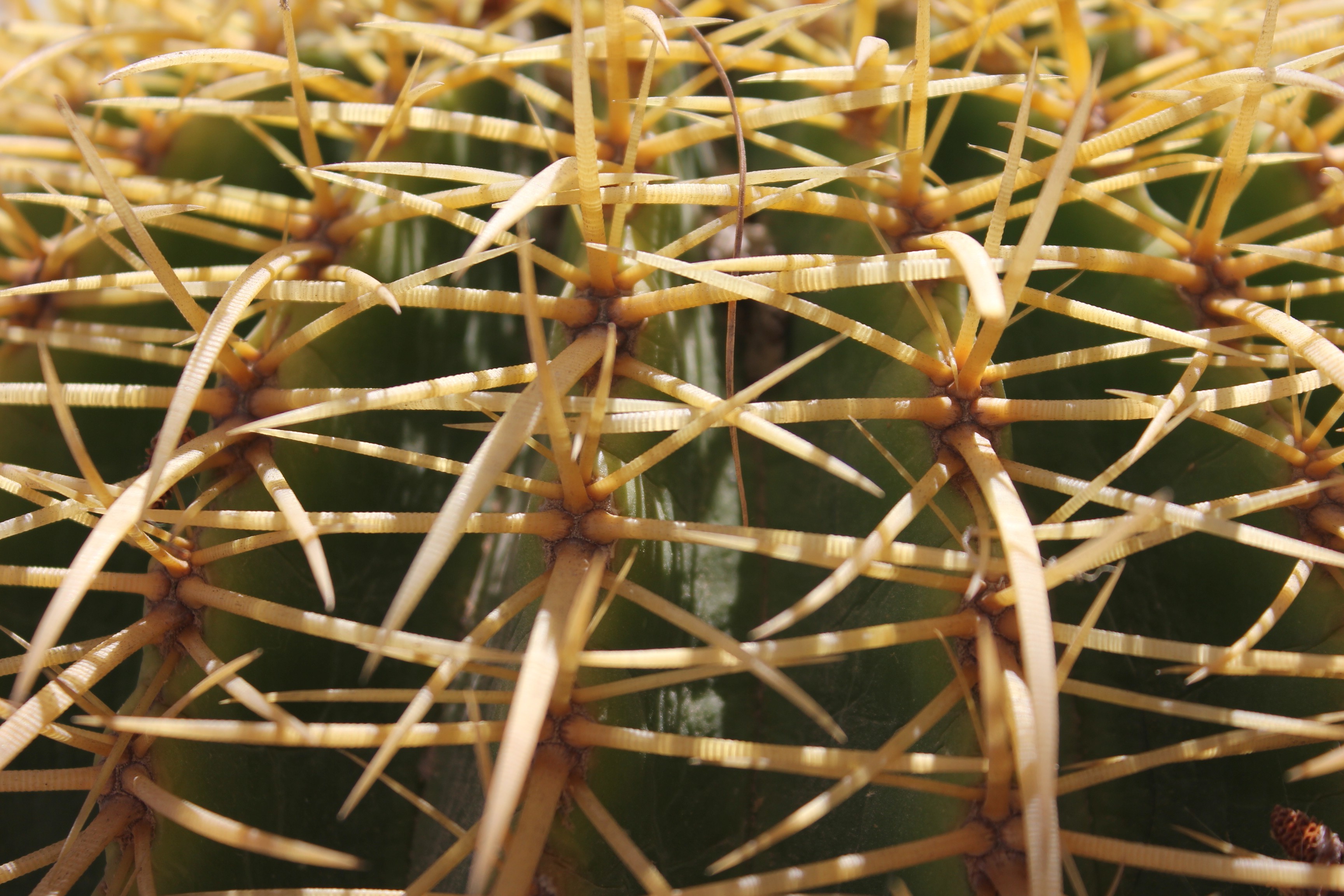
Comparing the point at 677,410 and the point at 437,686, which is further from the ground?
the point at 677,410

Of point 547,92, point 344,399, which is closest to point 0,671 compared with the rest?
Answer: point 344,399

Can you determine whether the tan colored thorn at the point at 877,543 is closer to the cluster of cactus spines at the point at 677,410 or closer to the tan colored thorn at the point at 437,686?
the cluster of cactus spines at the point at 677,410

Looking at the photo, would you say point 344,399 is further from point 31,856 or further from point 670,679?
point 31,856

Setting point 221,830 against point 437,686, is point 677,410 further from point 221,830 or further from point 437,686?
point 221,830

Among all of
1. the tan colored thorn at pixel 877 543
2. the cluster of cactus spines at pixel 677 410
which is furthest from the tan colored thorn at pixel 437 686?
the tan colored thorn at pixel 877 543

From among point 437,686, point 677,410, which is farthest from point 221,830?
point 677,410

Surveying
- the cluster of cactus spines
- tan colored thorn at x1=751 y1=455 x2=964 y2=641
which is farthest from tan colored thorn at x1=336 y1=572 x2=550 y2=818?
tan colored thorn at x1=751 y1=455 x2=964 y2=641

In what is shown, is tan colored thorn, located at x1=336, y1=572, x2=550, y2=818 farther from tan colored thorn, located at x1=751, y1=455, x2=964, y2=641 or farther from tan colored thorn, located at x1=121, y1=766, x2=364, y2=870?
tan colored thorn, located at x1=751, y1=455, x2=964, y2=641

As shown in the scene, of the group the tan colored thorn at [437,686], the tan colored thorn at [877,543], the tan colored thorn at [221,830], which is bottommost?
the tan colored thorn at [221,830]
